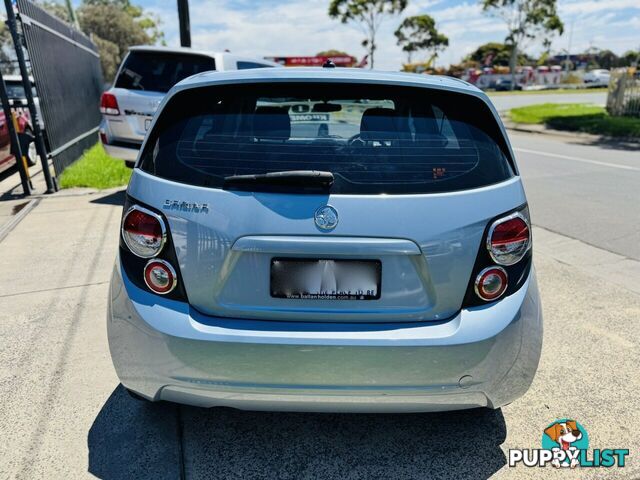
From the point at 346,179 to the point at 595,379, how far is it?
208 cm

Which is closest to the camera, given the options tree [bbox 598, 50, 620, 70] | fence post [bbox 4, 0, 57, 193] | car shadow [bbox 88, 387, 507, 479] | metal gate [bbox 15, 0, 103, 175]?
car shadow [bbox 88, 387, 507, 479]

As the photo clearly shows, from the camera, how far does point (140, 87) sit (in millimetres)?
7289

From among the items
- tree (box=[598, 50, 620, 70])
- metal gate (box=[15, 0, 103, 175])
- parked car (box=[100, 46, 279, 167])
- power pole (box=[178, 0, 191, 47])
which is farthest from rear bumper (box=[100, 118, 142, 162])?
tree (box=[598, 50, 620, 70])

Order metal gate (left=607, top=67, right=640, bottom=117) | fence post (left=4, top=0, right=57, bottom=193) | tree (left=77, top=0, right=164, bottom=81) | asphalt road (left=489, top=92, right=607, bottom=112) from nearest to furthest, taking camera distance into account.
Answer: fence post (left=4, top=0, right=57, bottom=193) → metal gate (left=607, top=67, right=640, bottom=117) → asphalt road (left=489, top=92, right=607, bottom=112) → tree (left=77, top=0, right=164, bottom=81)

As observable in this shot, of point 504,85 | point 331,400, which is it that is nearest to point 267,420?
point 331,400

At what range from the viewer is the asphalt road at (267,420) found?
89.3 inches

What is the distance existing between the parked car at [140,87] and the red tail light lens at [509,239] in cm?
595

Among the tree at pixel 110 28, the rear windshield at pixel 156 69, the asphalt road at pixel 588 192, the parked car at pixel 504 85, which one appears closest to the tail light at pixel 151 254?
the asphalt road at pixel 588 192

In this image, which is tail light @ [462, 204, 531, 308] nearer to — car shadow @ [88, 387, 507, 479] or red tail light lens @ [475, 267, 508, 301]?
red tail light lens @ [475, 267, 508, 301]

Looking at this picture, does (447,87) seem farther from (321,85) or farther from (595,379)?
(595,379)

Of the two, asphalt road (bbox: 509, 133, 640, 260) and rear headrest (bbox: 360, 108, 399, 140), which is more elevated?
rear headrest (bbox: 360, 108, 399, 140)

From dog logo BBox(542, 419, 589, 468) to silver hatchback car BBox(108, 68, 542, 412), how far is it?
524 mm

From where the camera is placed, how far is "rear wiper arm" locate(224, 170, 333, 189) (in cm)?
195

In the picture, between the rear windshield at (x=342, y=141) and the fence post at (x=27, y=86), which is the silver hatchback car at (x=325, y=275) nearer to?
the rear windshield at (x=342, y=141)
